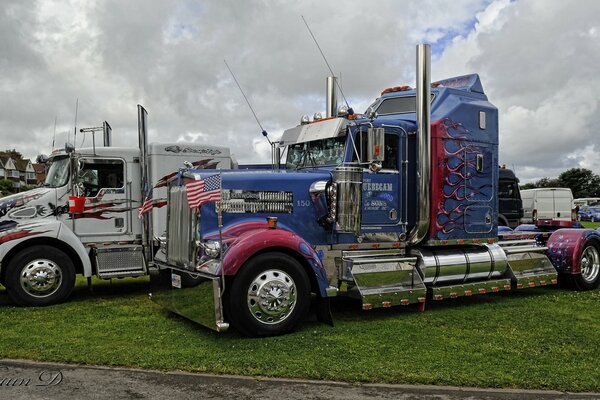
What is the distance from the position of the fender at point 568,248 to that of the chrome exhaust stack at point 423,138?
11.8 ft

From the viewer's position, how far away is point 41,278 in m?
9.19

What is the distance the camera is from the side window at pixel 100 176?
1025 cm

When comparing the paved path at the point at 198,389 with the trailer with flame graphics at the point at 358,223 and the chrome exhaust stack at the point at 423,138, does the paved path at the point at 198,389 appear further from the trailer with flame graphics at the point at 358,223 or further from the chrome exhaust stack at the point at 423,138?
the chrome exhaust stack at the point at 423,138

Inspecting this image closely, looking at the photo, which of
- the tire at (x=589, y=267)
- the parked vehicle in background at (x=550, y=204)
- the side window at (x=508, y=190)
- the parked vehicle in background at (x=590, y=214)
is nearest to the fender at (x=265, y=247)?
the tire at (x=589, y=267)

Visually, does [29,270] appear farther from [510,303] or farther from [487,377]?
[510,303]

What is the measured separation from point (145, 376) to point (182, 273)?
209 cm

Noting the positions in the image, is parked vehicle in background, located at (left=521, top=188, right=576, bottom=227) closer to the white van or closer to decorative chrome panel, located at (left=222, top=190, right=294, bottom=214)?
the white van

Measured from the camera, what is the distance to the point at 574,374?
5.43m

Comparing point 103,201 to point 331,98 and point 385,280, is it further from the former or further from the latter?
point 385,280

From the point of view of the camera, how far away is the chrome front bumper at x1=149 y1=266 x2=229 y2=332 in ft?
21.1

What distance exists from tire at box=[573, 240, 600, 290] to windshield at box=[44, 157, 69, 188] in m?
9.48

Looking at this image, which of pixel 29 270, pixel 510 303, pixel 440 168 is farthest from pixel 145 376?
pixel 510 303

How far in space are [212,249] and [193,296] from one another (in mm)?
651

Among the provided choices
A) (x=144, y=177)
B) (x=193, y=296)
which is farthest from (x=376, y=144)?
(x=144, y=177)
